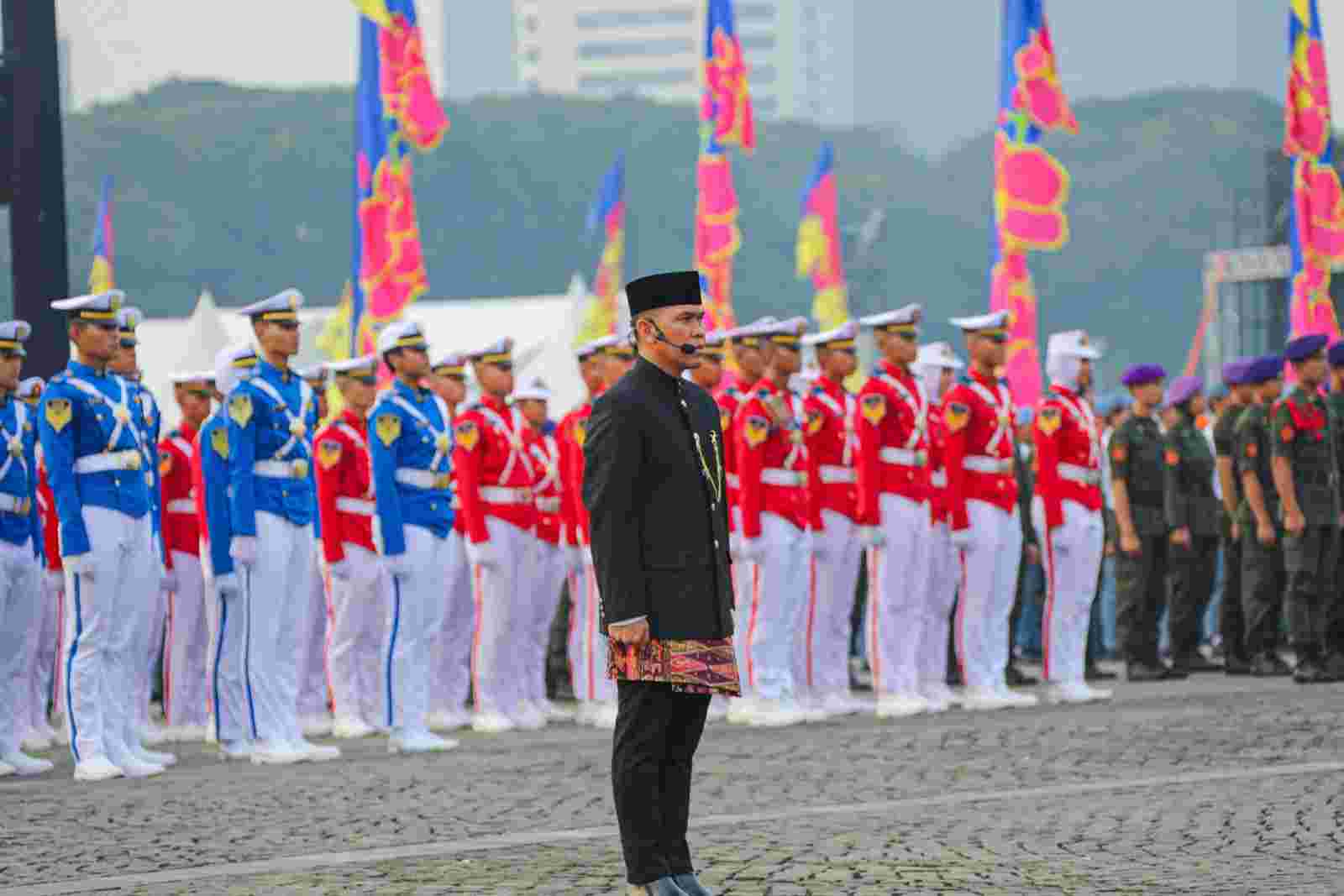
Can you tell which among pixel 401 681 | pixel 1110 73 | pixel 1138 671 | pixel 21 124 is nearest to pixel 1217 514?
→ pixel 1138 671

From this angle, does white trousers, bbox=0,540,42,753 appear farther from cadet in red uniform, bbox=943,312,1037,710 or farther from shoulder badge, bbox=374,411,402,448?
cadet in red uniform, bbox=943,312,1037,710

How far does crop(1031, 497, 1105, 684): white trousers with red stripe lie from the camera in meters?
14.7

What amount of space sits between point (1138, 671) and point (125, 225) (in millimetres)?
78602

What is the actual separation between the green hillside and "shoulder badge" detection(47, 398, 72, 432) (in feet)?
223

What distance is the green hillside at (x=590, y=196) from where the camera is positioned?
3728 inches

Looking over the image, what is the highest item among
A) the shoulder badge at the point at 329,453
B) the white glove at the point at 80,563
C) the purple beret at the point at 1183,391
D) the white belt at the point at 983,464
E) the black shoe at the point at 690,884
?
the purple beret at the point at 1183,391

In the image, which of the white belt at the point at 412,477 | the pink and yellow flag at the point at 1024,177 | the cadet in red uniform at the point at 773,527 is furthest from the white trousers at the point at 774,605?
the pink and yellow flag at the point at 1024,177

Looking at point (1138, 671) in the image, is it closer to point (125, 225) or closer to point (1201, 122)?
point (125, 225)

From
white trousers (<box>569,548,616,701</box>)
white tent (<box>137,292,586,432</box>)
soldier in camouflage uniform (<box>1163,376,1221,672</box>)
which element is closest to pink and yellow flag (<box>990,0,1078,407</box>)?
soldier in camouflage uniform (<box>1163,376,1221,672</box>)

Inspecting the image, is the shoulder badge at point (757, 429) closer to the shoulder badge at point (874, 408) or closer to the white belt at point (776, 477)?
the white belt at point (776, 477)

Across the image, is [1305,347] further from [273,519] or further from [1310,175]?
[273,519]

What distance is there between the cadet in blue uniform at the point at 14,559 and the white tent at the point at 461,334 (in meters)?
20.6

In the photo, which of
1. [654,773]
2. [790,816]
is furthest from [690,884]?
[790,816]

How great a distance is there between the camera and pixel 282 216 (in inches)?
3873
